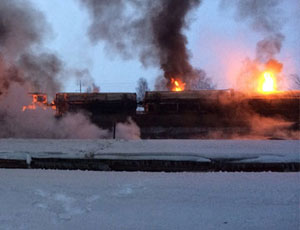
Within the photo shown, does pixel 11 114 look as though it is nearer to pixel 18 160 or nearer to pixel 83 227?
pixel 18 160

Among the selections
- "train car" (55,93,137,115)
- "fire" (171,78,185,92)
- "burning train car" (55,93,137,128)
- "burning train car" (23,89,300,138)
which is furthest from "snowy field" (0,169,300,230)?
"fire" (171,78,185,92)

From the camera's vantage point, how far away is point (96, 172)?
386 cm

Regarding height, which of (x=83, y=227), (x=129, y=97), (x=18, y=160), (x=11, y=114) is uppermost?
(x=129, y=97)

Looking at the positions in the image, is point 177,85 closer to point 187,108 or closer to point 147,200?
point 187,108

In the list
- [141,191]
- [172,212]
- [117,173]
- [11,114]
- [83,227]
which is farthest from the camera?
[11,114]

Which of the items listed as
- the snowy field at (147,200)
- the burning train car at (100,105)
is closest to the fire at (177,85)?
the burning train car at (100,105)

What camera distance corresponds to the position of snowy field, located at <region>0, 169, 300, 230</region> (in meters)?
2.42

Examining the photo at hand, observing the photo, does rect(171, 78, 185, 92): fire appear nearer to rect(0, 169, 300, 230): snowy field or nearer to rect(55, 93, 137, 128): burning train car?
rect(55, 93, 137, 128): burning train car

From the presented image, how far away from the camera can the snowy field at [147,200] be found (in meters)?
2.42

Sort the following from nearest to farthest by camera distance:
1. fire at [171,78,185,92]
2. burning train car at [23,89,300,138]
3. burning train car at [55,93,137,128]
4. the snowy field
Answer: the snowy field, burning train car at [23,89,300,138], burning train car at [55,93,137,128], fire at [171,78,185,92]

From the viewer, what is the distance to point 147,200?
2.91 meters

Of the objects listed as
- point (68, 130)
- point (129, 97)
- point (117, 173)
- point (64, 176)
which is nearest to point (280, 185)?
point (117, 173)

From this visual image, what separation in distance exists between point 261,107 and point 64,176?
13.4 metres

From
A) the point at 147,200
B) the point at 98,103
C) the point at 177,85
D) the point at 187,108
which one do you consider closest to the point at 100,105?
the point at 98,103
